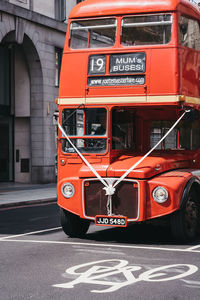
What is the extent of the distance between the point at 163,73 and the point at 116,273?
3.99 metres

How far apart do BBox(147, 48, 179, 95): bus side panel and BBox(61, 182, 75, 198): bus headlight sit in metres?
2.07

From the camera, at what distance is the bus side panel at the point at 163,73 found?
32.3ft

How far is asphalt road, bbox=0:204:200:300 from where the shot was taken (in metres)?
6.27

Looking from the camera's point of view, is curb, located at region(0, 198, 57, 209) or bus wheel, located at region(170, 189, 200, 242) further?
curb, located at region(0, 198, 57, 209)

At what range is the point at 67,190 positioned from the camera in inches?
392

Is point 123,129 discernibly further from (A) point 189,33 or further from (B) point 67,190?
(A) point 189,33

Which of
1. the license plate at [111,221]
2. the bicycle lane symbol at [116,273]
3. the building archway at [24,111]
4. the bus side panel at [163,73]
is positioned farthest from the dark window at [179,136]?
the building archway at [24,111]

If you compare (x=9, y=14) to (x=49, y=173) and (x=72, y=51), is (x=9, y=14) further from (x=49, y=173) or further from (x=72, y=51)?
(x=72, y=51)

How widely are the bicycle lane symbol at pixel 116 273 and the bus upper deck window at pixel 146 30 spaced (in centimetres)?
405

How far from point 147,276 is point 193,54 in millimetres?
4965

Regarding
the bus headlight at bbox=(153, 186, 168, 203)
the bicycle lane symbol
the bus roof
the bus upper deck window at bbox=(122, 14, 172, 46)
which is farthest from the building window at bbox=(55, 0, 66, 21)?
the bicycle lane symbol

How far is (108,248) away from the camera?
9.15 meters

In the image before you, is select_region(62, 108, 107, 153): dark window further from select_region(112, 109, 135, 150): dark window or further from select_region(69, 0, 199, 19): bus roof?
select_region(69, 0, 199, 19): bus roof

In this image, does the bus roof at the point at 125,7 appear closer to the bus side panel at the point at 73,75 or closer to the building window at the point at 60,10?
the bus side panel at the point at 73,75
